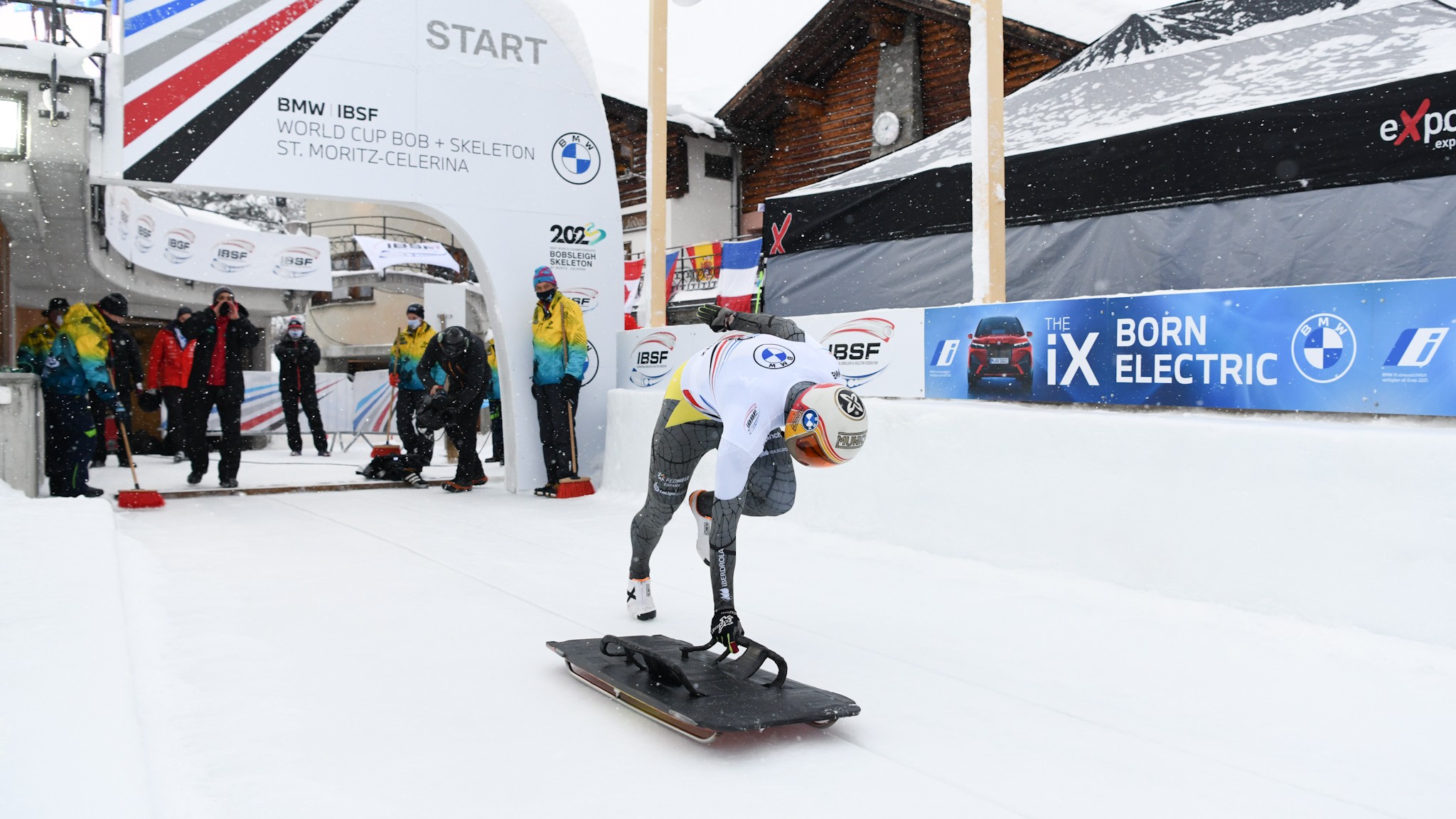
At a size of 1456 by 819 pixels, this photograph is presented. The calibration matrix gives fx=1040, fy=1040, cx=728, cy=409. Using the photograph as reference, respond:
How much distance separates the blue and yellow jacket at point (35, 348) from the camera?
11477mm

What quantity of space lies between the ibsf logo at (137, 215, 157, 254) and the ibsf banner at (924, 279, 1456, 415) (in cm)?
1376

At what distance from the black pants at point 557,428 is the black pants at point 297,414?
6126mm

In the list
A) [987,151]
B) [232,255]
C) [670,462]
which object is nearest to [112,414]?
[670,462]

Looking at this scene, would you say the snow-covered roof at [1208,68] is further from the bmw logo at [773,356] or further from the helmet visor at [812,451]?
the helmet visor at [812,451]

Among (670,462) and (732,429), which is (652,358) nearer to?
(670,462)

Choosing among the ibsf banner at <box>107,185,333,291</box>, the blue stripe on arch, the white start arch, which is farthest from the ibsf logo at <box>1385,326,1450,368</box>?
the ibsf banner at <box>107,185,333,291</box>

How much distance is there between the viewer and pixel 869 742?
3.18 m

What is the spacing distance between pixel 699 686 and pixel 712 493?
1179 millimetres

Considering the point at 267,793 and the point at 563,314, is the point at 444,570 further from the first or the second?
the point at 563,314

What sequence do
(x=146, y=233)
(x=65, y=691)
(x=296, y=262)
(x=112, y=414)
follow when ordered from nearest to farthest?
(x=65, y=691) < (x=112, y=414) < (x=146, y=233) < (x=296, y=262)

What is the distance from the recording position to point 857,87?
61.9 ft

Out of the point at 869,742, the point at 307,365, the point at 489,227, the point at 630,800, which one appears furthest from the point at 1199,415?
the point at 307,365

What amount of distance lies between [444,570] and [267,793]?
3.18m

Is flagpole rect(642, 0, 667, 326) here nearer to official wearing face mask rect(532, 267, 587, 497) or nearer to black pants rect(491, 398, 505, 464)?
official wearing face mask rect(532, 267, 587, 497)
